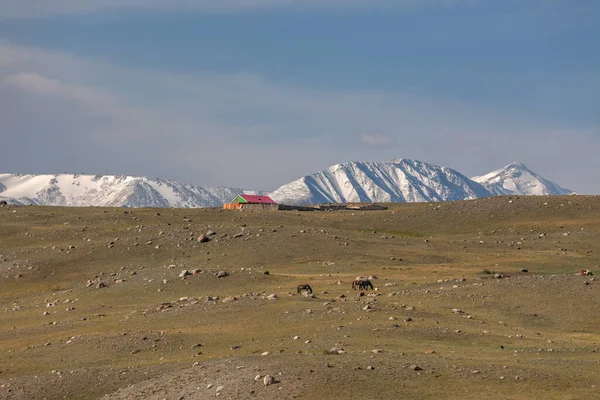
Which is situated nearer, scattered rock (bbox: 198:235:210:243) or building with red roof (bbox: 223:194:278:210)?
scattered rock (bbox: 198:235:210:243)

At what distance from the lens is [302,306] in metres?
46.3

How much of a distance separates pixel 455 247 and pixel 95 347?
4473 cm

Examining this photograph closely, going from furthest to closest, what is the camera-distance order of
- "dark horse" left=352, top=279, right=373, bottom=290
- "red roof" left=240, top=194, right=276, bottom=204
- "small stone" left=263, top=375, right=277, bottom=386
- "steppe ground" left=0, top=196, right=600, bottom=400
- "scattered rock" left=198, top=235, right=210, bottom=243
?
"red roof" left=240, top=194, right=276, bottom=204 < "scattered rock" left=198, top=235, right=210, bottom=243 < "dark horse" left=352, top=279, right=373, bottom=290 < "steppe ground" left=0, top=196, right=600, bottom=400 < "small stone" left=263, top=375, right=277, bottom=386

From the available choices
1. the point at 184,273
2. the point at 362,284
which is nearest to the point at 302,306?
the point at 362,284

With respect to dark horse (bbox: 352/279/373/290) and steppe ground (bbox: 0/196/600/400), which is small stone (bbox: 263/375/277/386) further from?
dark horse (bbox: 352/279/373/290)

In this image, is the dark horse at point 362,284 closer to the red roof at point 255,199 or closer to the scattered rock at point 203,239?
the scattered rock at point 203,239

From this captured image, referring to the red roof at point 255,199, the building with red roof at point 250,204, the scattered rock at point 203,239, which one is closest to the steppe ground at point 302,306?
the scattered rock at point 203,239

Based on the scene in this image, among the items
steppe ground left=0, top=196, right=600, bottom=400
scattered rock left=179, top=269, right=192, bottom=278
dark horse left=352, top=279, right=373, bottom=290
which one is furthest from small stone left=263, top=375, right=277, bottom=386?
scattered rock left=179, top=269, right=192, bottom=278

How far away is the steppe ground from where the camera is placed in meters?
32.8

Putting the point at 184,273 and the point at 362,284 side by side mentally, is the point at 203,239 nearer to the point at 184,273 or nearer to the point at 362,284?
the point at 184,273

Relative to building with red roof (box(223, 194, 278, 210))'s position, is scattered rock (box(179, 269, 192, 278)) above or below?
below

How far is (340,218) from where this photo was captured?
102062mm

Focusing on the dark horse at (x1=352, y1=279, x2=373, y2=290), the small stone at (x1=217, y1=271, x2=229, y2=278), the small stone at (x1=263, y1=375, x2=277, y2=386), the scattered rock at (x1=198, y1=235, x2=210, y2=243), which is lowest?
the small stone at (x1=263, y1=375, x2=277, y2=386)

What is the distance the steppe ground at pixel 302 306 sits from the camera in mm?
32781
